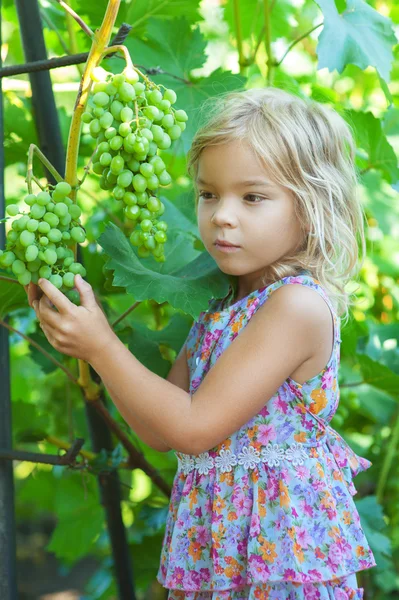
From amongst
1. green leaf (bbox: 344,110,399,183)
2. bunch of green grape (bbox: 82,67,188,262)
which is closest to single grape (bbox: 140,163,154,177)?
bunch of green grape (bbox: 82,67,188,262)

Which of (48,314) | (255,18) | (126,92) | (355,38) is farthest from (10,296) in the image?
(255,18)

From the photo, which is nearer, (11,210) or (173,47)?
(11,210)

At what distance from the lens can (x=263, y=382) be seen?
100 centimetres

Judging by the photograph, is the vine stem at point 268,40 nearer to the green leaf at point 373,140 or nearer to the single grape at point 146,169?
the green leaf at point 373,140

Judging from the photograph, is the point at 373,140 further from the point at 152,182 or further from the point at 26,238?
the point at 26,238

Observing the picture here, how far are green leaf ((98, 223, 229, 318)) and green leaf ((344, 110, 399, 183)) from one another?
0.47 meters

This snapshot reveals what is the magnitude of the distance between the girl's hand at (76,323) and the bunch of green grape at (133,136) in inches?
4.1

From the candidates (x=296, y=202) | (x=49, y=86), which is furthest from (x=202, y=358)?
(x=49, y=86)

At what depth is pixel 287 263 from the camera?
113 centimetres

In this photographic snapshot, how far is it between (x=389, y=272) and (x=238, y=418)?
134 centimetres

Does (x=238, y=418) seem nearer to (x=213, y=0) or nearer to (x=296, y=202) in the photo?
(x=296, y=202)

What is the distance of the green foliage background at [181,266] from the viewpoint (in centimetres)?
118

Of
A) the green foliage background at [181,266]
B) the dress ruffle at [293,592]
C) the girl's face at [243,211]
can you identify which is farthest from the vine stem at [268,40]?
the dress ruffle at [293,592]

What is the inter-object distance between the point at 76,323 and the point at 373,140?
0.74 meters
